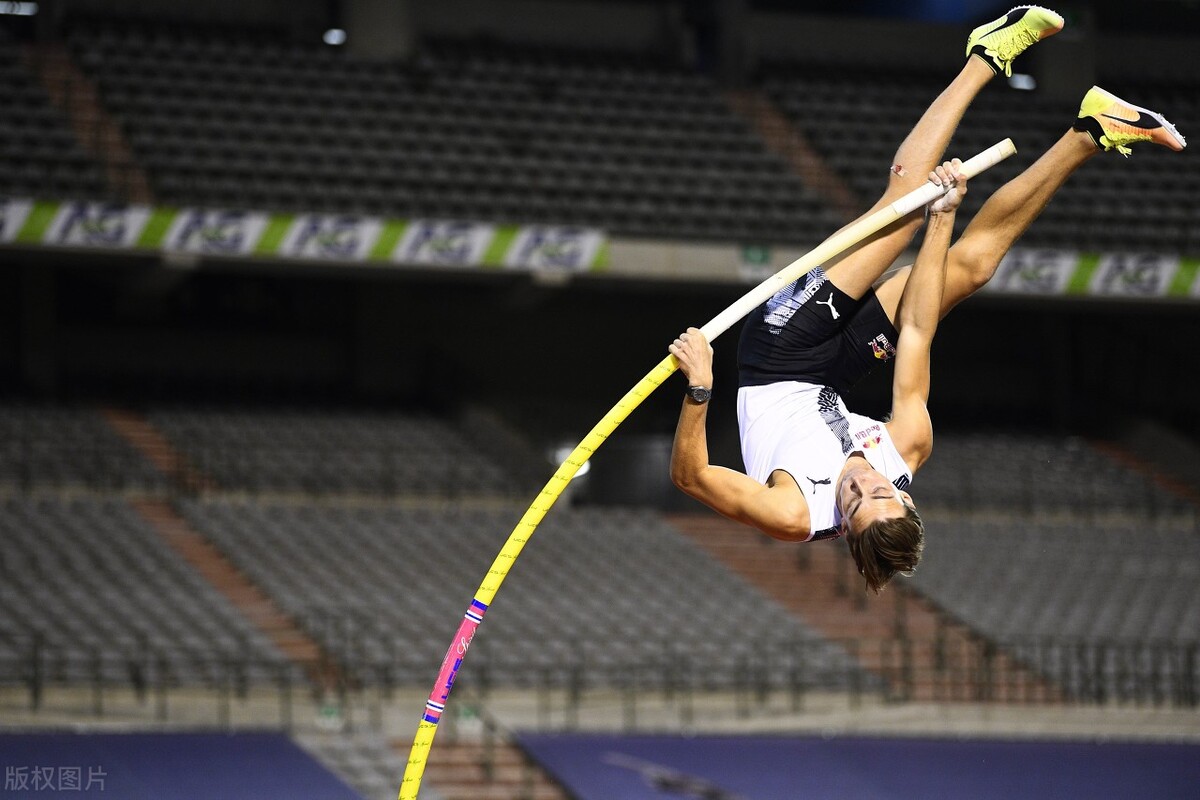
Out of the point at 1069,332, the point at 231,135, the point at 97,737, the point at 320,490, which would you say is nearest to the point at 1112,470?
the point at 1069,332

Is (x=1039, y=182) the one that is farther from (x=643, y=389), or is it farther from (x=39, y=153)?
(x=39, y=153)

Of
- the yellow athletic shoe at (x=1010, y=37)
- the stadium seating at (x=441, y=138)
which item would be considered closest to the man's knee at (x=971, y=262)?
the yellow athletic shoe at (x=1010, y=37)

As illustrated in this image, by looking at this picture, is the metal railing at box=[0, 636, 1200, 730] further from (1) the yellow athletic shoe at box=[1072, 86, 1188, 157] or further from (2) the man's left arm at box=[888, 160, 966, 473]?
(1) the yellow athletic shoe at box=[1072, 86, 1188, 157]

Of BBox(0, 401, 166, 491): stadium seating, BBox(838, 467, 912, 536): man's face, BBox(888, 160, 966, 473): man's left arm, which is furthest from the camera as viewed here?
BBox(0, 401, 166, 491): stadium seating

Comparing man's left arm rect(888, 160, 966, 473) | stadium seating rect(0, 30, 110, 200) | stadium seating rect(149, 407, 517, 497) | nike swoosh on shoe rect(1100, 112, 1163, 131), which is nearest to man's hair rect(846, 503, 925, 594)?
man's left arm rect(888, 160, 966, 473)

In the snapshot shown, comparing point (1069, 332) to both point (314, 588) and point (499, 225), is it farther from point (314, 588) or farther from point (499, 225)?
point (314, 588)

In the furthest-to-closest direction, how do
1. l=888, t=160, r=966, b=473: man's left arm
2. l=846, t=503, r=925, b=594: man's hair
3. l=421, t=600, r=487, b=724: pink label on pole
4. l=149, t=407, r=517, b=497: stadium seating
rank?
l=149, t=407, r=517, b=497: stadium seating → l=421, t=600, r=487, b=724: pink label on pole → l=888, t=160, r=966, b=473: man's left arm → l=846, t=503, r=925, b=594: man's hair

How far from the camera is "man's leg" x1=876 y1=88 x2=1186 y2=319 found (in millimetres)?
7578

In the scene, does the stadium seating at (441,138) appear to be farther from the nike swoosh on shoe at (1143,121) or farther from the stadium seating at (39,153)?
the nike swoosh on shoe at (1143,121)

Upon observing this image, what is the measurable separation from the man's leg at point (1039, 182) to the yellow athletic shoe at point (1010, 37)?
510 millimetres

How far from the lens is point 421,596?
19.3 m

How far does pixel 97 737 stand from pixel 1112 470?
710 inches

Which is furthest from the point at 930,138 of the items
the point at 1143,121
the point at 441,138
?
the point at 441,138

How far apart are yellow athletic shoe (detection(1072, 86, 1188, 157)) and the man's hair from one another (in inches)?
76.8
